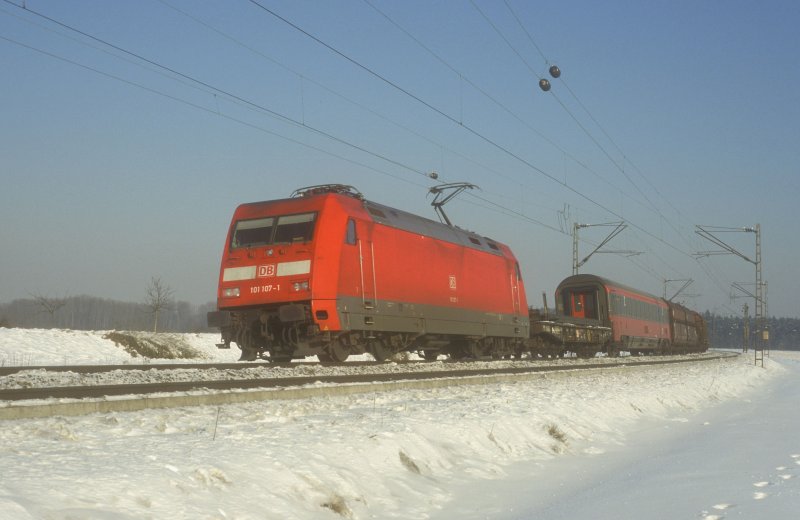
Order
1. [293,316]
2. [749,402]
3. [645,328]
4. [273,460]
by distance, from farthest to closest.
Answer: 1. [645,328]
2. [749,402]
3. [293,316]
4. [273,460]

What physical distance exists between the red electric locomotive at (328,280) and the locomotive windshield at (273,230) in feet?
0.09

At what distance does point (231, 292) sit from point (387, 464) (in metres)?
11.4

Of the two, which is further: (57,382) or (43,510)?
(57,382)

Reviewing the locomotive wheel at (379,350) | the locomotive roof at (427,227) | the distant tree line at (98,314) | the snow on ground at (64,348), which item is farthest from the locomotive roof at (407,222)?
the distant tree line at (98,314)

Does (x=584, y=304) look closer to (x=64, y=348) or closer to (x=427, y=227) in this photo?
(x=427, y=227)

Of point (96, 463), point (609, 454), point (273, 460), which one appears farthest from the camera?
point (609, 454)

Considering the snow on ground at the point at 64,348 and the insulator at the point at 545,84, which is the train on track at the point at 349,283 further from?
the snow on ground at the point at 64,348

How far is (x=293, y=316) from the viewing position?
16.9m

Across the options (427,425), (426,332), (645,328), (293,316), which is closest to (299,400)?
(427,425)

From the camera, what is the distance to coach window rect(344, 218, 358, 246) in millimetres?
17947

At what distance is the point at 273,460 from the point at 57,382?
657cm

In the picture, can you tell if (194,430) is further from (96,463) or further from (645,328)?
(645,328)

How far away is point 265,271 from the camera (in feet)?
58.4

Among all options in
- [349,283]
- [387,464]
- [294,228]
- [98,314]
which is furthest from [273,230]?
[98,314]
